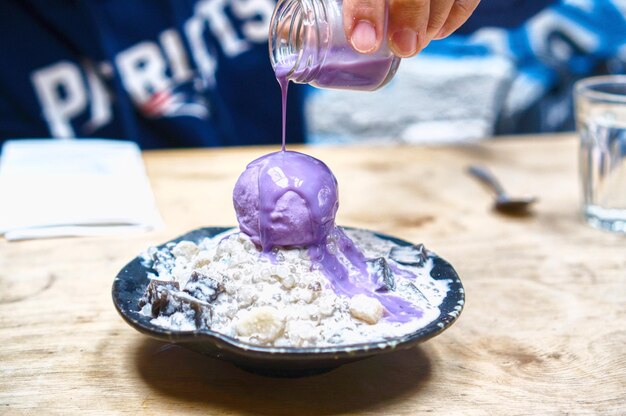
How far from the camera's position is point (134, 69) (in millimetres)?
1773

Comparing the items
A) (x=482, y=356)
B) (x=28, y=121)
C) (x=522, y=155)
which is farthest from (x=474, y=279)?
(x=28, y=121)

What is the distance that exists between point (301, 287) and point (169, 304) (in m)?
0.15

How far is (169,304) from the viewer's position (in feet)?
2.57

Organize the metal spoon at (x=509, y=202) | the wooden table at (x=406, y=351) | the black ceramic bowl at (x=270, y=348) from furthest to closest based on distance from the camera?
the metal spoon at (x=509, y=202) < the wooden table at (x=406, y=351) < the black ceramic bowl at (x=270, y=348)

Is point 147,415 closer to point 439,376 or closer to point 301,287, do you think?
point 301,287

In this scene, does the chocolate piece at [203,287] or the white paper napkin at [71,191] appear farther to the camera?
the white paper napkin at [71,191]

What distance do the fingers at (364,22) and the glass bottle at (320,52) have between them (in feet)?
0.10

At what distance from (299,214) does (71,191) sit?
2.11ft

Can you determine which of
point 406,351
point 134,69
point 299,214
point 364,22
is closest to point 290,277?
point 299,214

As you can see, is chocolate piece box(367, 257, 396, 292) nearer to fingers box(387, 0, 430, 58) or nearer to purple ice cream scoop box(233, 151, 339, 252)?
purple ice cream scoop box(233, 151, 339, 252)

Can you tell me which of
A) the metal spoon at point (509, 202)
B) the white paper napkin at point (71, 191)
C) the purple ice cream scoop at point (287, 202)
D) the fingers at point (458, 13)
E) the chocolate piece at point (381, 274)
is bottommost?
the metal spoon at point (509, 202)

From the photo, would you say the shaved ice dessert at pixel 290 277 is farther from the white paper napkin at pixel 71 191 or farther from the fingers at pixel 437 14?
the white paper napkin at pixel 71 191

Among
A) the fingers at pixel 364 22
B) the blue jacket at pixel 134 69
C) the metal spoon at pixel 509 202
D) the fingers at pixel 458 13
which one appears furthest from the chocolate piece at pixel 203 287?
the blue jacket at pixel 134 69

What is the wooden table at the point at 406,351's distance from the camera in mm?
794
